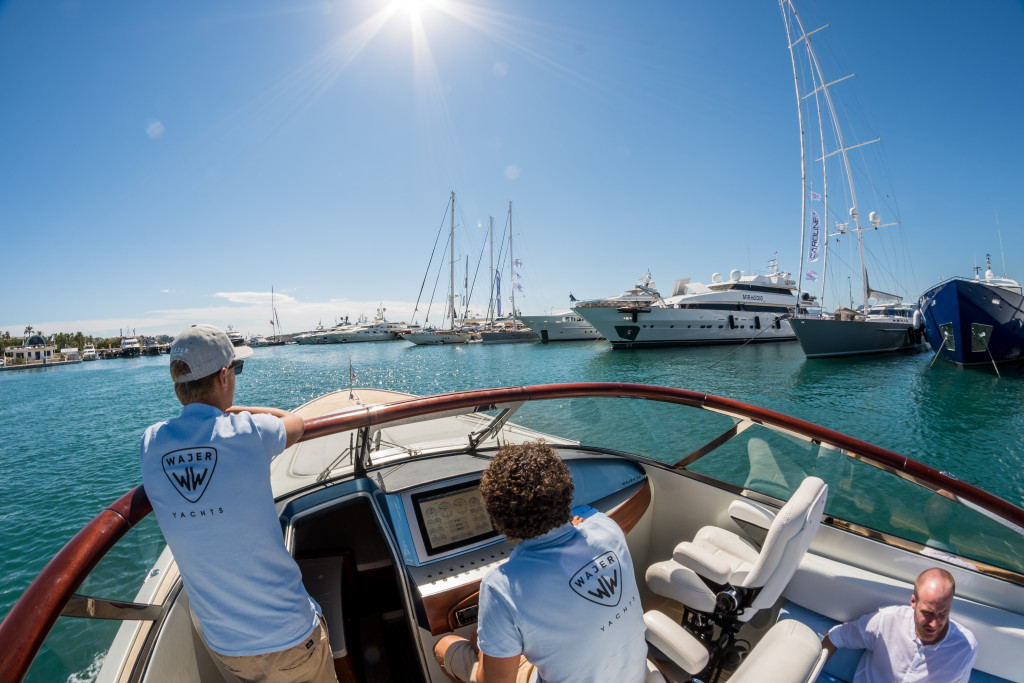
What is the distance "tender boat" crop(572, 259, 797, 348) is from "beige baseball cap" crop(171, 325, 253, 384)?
34.1 metres

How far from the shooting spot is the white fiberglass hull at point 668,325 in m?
34.3

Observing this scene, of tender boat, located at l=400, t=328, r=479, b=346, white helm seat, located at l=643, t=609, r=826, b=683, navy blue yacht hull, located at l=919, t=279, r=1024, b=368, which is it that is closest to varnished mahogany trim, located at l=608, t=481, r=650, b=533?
white helm seat, located at l=643, t=609, r=826, b=683

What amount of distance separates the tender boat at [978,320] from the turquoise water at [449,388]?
0.99 metres

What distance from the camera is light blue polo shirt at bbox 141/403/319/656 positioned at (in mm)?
1107

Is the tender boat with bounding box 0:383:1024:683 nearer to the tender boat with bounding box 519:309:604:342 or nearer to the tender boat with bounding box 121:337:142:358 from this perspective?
the tender boat with bounding box 519:309:604:342

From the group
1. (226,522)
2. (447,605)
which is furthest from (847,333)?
(226,522)

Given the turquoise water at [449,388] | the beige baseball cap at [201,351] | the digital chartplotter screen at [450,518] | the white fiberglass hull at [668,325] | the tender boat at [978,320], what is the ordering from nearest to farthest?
the beige baseball cap at [201,351]
the digital chartplotter screen at [450,518]
the turquoise water at [449,388]
the tender boat at [978,320]
the white fiberglass hull at [668,325]

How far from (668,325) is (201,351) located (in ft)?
118

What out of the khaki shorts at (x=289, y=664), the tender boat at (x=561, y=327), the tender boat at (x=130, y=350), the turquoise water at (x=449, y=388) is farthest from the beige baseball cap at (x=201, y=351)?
the tender boat at (x=130, y=350)

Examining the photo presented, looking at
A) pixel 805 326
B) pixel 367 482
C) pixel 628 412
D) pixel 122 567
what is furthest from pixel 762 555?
pixel 805 326

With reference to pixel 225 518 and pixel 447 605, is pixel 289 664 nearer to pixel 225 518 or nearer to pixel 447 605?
pixel 225 518

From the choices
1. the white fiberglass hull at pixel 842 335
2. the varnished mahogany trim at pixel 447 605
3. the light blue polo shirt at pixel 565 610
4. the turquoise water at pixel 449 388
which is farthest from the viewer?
the white fiberglass hull at pixel 842 335

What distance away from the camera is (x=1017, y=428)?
10.0 metres

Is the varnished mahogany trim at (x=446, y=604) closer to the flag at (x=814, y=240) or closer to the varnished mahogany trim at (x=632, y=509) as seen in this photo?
the varnished mahogany trim at (x=632, y=509)
